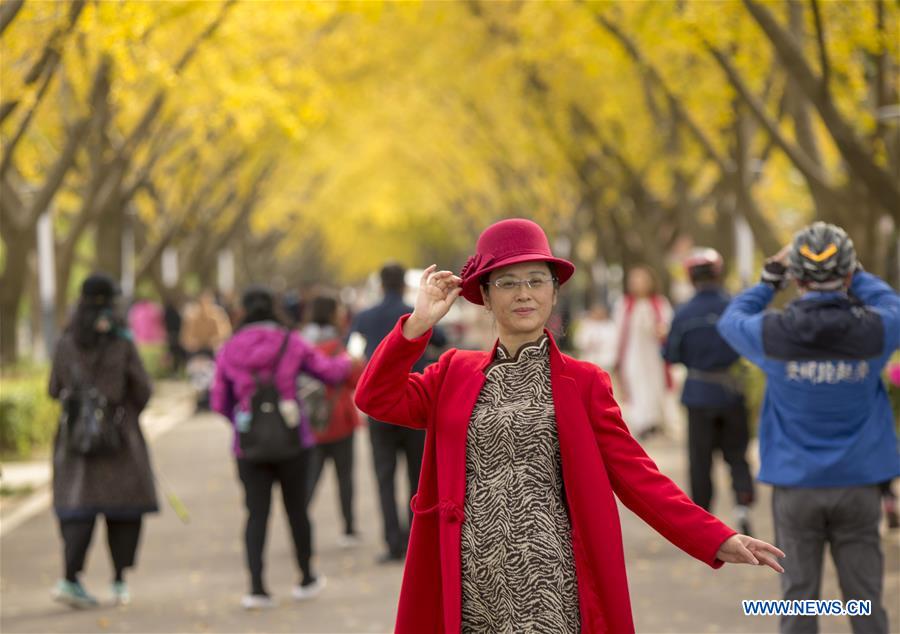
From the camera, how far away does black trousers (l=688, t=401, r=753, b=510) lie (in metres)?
10.2

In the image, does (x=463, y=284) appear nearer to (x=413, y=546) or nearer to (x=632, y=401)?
(x=413, y=546)

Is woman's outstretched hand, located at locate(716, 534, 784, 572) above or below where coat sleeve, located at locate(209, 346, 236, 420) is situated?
below

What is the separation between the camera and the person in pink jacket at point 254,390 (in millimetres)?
8719

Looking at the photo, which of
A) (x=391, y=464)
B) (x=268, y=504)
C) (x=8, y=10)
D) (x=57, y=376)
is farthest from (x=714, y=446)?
(x=8, y=10)

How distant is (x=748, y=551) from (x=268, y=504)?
5.12m

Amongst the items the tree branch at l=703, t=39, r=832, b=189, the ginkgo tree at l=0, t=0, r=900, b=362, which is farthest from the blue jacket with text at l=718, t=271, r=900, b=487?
the tree branch at l=703, t=39, r=832, b=189

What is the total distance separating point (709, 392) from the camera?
10.2m

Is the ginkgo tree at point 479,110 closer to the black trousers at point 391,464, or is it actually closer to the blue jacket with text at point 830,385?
the black trousers at point 391,464

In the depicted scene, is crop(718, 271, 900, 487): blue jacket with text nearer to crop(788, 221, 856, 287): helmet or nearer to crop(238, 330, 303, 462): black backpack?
crop(788, 221, 856, 287): helmet

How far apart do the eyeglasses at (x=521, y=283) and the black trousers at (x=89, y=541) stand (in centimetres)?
499

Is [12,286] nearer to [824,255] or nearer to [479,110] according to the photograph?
[824,255]

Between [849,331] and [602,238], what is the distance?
88.8 ft

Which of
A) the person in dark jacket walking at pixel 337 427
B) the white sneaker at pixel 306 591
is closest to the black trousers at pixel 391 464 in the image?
the person in dark jacket walking at pixel 337 427

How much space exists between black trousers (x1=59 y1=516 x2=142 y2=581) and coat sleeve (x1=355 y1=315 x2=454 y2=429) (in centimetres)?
476
